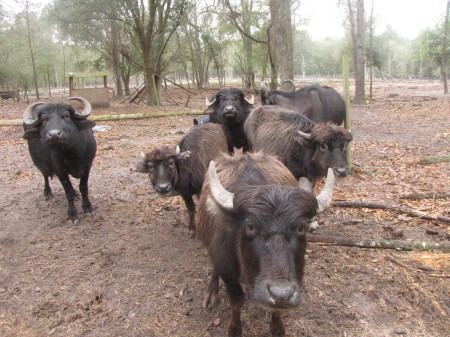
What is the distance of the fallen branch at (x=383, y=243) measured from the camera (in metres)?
4.12

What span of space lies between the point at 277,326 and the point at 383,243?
6.58 feet

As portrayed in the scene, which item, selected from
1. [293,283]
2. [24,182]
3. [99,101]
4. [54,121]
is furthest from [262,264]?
[99,101]

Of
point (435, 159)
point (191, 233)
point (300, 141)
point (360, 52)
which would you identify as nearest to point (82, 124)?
point (191, 233)

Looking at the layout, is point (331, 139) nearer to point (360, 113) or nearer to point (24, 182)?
point (24, 182)

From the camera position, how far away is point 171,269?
4.39 meters

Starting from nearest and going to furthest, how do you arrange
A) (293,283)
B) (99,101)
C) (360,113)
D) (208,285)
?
(293,283) < (208,285) < (360,113) < (99,101)

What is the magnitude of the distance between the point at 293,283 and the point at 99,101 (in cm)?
2109

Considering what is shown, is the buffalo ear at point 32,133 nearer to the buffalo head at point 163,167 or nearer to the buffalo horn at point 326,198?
the buffalo head at point 163,167

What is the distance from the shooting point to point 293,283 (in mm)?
2361

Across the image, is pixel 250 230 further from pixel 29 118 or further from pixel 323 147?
pixel 29 118

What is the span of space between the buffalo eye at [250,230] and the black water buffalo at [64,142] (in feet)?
12.5

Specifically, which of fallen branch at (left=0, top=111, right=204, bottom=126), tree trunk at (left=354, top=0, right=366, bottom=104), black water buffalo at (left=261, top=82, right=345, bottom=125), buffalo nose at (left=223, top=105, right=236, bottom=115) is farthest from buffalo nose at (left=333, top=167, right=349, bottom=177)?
tree trunk at (left=354, top=0, right=366, bottom=104)

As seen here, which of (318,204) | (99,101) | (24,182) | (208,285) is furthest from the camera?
(99,101)

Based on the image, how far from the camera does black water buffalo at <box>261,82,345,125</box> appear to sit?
909 centimetres
